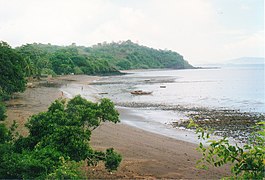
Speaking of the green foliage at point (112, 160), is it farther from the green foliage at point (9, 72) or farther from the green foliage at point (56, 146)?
the green foliage at point (9, 72)

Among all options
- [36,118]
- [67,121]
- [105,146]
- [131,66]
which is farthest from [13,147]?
[131,66]

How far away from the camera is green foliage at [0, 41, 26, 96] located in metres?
32.1

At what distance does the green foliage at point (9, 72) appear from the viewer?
1262 inches

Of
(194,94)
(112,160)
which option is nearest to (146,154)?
(112,160)

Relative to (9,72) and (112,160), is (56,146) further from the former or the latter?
(9,72)

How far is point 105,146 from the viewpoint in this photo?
60.3 feet

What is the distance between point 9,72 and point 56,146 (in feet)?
82.7

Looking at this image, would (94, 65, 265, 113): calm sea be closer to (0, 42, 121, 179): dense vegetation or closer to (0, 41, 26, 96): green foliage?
(0, 41, 26, 96): green foliage

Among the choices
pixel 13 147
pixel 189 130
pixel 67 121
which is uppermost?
pixel 67 121

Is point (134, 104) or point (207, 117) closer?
point (207, 117)

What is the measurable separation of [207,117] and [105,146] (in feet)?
54.8

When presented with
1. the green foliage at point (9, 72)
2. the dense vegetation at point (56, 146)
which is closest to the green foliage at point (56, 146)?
the dense vegetation at point (56, 146)

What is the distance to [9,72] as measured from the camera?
32688mm

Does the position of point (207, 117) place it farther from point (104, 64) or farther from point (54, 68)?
point (104, 64)
